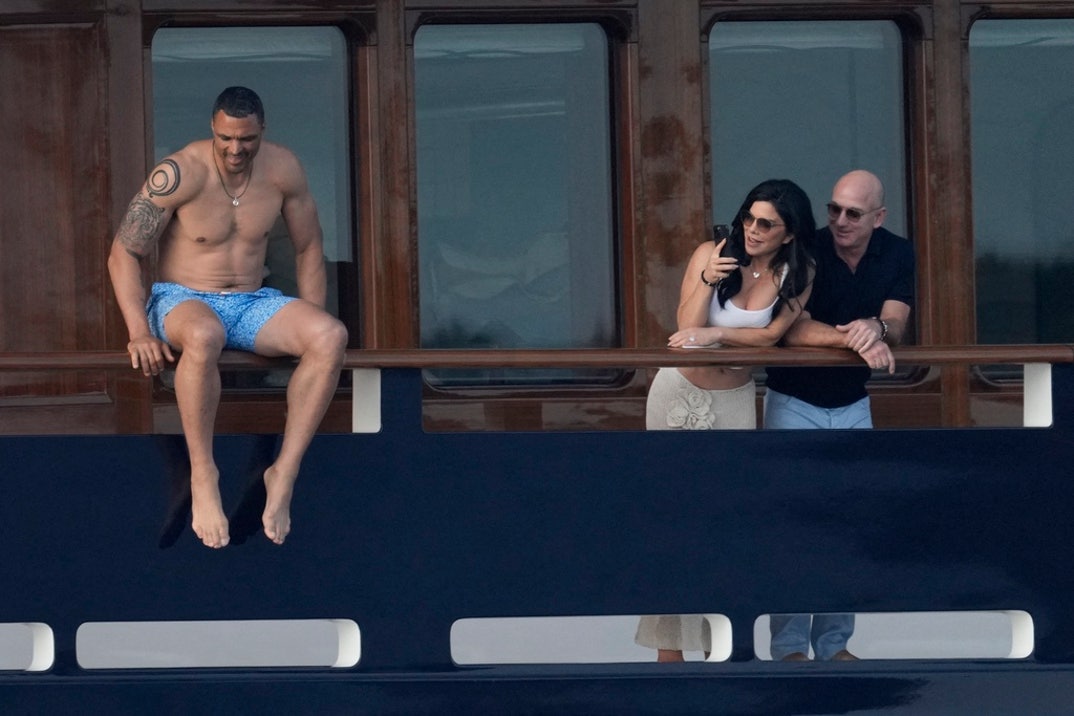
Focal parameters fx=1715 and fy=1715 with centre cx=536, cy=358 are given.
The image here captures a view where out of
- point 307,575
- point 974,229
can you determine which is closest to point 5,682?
point 307,575

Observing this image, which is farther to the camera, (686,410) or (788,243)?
(686,410)

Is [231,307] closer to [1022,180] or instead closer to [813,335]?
[813,335]

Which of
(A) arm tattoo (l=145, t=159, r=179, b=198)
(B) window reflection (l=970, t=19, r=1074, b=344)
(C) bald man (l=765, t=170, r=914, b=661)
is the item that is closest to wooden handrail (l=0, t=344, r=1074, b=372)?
(C) bald man (l=765, t=170, r=914, b=661)

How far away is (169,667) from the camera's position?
429 cm

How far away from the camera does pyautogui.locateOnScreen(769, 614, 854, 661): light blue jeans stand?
460cm

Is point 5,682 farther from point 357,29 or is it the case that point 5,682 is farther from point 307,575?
point 357,29

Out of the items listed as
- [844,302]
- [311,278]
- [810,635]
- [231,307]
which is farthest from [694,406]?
[231,307]

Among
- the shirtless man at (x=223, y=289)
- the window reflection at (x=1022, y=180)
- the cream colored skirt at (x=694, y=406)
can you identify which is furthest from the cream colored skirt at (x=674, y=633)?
the window reflection at (x=1022, y=180)

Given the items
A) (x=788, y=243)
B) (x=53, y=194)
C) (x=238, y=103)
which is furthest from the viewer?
(x=53, y=194)

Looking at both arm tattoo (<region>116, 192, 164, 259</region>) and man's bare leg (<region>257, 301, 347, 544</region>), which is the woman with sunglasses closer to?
man's bare leg (<region>257, 301, 347, 544</region>)

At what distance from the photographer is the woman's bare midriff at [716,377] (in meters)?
4.50

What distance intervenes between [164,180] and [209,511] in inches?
32.7

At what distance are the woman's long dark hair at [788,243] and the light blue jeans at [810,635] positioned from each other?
87cm

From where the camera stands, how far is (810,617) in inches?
184
